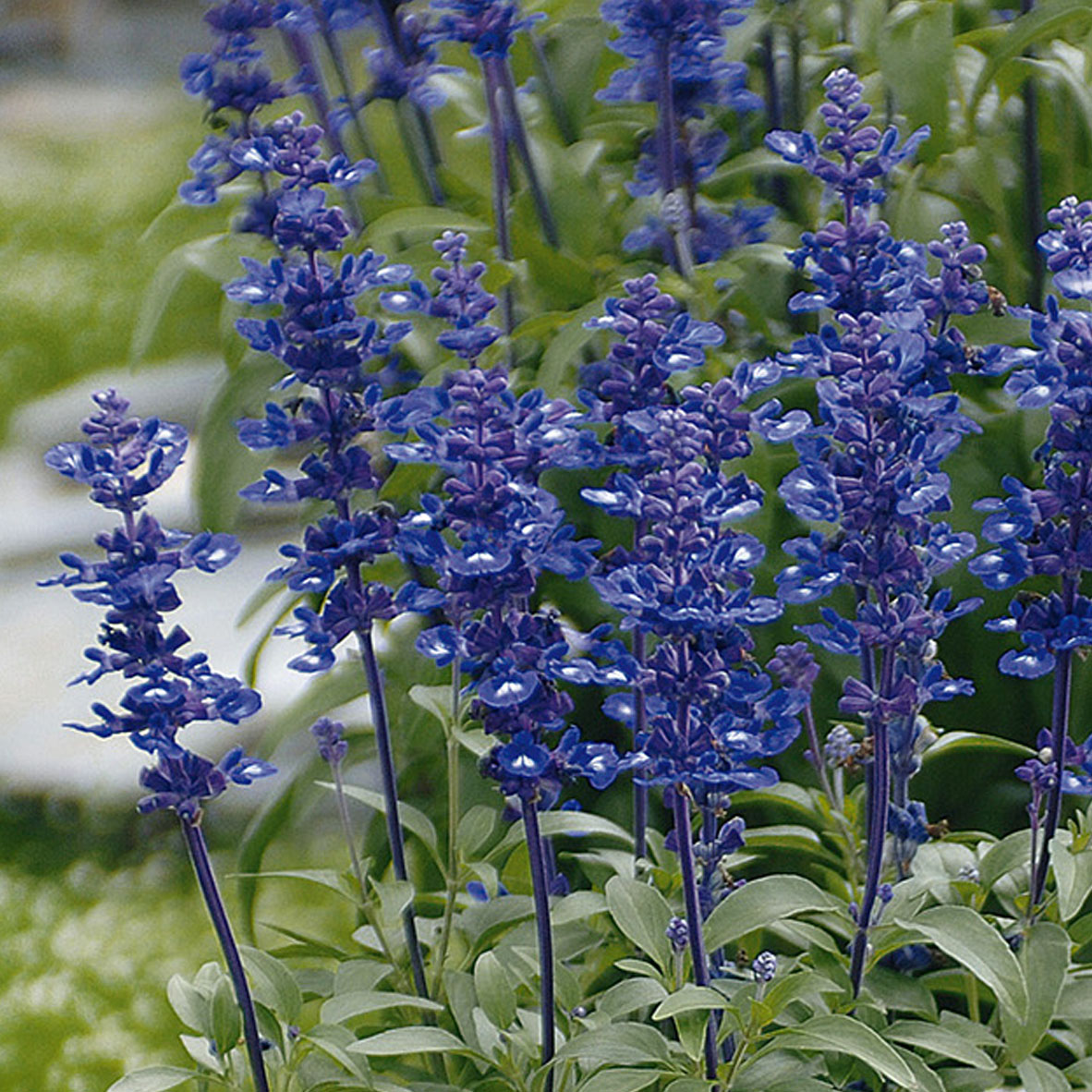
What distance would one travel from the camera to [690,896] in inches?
45.5

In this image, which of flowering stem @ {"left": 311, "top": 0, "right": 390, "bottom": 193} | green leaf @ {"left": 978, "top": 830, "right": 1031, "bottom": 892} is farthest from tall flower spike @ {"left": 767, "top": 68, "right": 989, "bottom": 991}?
flowering stem @ {"left": 311, "top": 0, "right": 390, "bottom": 193}

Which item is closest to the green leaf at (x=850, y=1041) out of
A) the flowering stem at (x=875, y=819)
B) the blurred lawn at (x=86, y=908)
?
the flowering stem at (x=875, y=819)

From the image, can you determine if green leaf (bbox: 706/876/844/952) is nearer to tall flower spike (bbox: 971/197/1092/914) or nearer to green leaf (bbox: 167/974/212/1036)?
tall flower spike (bbox: 971/197/1092/914)

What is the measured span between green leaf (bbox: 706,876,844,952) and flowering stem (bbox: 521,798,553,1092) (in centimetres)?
12

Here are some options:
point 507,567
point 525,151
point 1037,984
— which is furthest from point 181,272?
point 1037,984

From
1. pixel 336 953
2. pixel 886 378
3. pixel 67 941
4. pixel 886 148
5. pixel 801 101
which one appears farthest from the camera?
pixel 67 941

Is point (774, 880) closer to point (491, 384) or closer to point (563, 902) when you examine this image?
point (563, 902)

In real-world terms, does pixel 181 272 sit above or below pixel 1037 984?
above

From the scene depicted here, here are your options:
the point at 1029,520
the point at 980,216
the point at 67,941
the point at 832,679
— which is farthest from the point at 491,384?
the point at 67,941

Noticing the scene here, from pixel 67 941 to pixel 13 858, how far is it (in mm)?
370

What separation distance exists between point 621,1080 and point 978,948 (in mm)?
274

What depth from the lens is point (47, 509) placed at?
15.6 feet

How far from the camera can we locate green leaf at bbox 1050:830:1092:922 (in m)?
1.27

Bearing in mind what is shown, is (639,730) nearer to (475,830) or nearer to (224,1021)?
(475,830)
